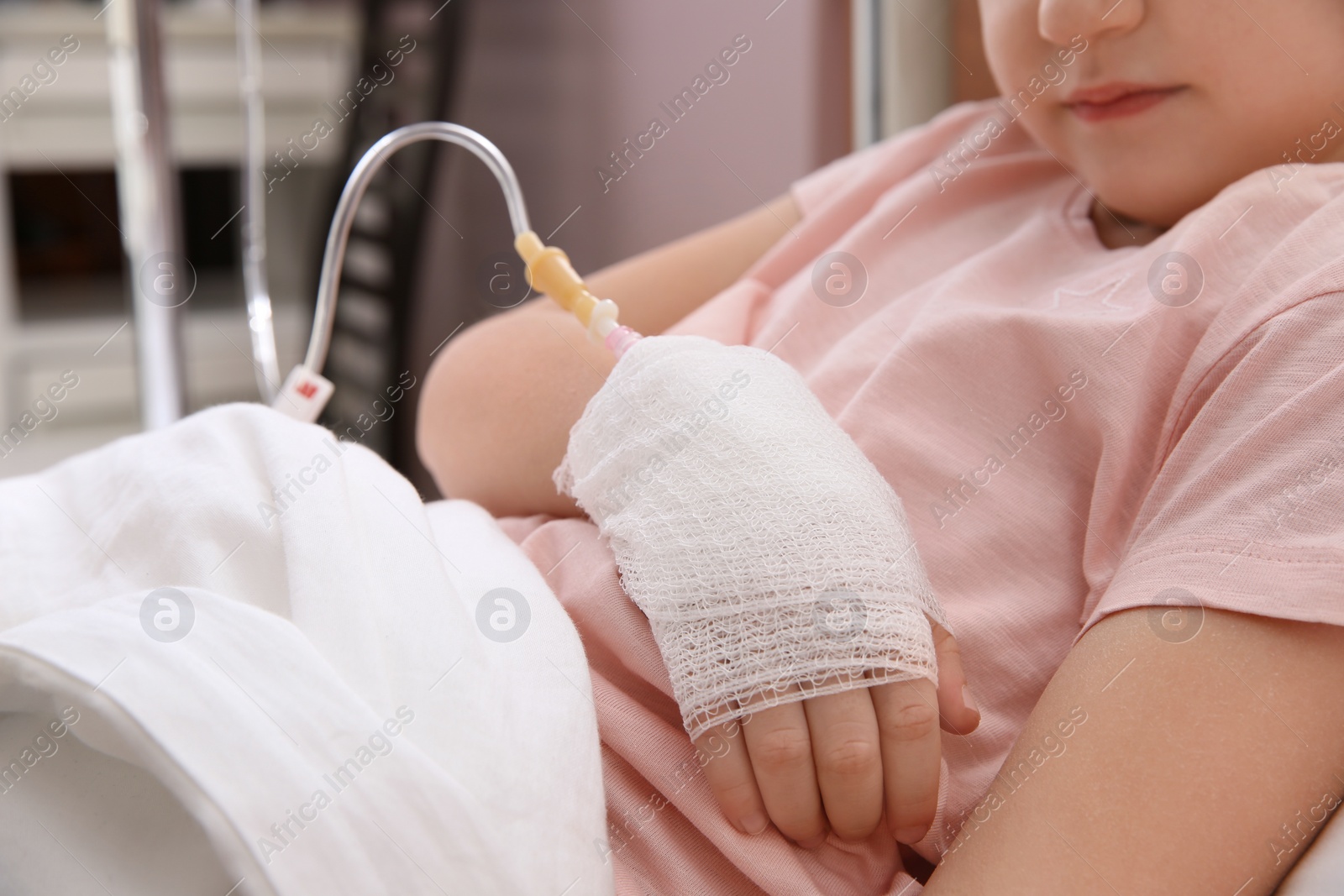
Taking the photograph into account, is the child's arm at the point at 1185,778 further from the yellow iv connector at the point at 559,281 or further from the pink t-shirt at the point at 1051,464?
the yellow iv connector at the point at 559,281

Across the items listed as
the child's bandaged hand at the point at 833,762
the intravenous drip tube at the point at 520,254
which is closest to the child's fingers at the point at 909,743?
the child's bandaged hand at the point at 833,762

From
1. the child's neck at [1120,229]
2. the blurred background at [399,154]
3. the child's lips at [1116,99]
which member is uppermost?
the child's lips at [1116,99]

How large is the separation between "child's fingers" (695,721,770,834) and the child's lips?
15.9 inches

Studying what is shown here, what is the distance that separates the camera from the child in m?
0.38

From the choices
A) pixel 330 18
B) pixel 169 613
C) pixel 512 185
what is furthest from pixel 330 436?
pixel 330 18

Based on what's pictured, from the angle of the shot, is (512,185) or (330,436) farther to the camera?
(512,185)

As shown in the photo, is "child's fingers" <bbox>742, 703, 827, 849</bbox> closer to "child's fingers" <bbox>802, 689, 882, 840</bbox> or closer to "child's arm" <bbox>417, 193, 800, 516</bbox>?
"child's fingers" <bbox>802, 689, 882, 840</bbox>

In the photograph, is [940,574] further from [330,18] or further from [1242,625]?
[330,18]

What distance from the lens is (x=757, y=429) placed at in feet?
1.40

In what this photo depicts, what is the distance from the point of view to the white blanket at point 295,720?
33 cm

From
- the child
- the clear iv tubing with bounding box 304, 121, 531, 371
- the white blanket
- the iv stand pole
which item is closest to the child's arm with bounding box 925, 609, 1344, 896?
the child

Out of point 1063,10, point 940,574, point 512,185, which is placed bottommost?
point 940,574

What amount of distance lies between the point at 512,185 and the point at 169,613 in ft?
1.26

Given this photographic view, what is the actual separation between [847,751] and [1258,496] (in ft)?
0.64
